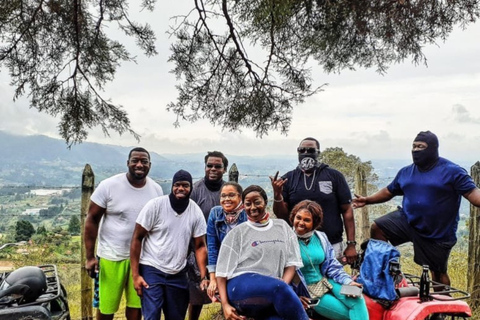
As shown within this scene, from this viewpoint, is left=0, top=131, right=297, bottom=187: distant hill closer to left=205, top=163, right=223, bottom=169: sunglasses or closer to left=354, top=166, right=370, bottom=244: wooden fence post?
left=205, top=163, right=223, bottom=169: sunglasses

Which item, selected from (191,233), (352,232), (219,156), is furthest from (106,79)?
(352,232)

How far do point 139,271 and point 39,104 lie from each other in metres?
2.10

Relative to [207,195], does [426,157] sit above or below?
above

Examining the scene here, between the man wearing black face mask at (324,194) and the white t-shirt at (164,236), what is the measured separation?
2.51ft

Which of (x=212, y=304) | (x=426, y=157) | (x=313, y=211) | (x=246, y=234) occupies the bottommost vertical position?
(x=212, y=304)

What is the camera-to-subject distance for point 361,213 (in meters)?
5.51

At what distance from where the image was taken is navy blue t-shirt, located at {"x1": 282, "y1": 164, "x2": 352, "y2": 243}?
11.4 ft

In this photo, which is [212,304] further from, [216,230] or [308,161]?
[308,161]

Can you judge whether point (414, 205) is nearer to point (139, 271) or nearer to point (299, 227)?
point (299, 227)

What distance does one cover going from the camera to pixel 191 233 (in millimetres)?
3199

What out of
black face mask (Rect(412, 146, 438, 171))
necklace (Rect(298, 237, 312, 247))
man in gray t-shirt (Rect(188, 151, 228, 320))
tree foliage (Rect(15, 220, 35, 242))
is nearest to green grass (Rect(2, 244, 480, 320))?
tree foliage (Rect(15, 220, 35, 242))

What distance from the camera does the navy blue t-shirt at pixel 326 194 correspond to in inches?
136

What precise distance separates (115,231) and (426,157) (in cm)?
239

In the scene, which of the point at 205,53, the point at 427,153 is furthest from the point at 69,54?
the point at 427,153
